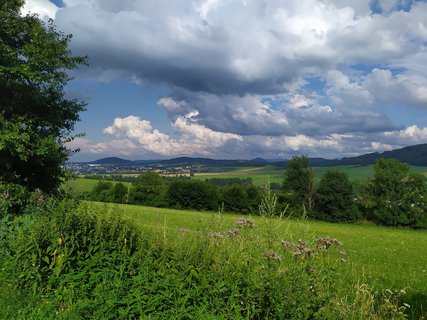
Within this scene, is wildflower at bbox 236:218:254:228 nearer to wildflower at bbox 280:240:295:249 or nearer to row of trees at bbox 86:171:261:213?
wildflower at bbox 280:240:295:249

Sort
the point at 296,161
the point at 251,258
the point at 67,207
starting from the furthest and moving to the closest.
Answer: the point at 296,161
the point at 67,207
the point at 251,258

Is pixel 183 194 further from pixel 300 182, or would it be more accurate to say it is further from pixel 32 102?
pixel 32 102

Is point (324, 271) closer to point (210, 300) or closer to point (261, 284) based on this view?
point (261, 284)

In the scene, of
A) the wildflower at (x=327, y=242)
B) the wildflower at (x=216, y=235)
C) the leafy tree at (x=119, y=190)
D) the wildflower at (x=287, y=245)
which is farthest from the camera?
the leafy tree at (x=119, y=190)

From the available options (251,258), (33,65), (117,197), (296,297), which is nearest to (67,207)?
(251,258)

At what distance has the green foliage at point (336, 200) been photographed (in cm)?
6738

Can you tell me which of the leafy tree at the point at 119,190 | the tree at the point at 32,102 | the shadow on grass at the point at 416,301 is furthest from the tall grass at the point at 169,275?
the leafy tree at the point at 119,190

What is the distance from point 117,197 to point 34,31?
63574 millimetres

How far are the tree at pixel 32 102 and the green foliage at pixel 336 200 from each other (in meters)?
56.3

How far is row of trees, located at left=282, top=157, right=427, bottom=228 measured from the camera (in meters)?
65.4

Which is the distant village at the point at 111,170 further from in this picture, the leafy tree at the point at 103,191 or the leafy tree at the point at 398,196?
the leafy tree at the point at 398,196

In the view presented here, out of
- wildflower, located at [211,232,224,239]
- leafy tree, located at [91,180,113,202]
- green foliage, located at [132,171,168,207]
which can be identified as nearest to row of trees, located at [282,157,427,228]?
green foliage, located at [132,171,168,207]

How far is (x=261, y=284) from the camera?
605 centimetres

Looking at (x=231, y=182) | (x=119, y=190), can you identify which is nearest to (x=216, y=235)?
(x=119, y=190)
